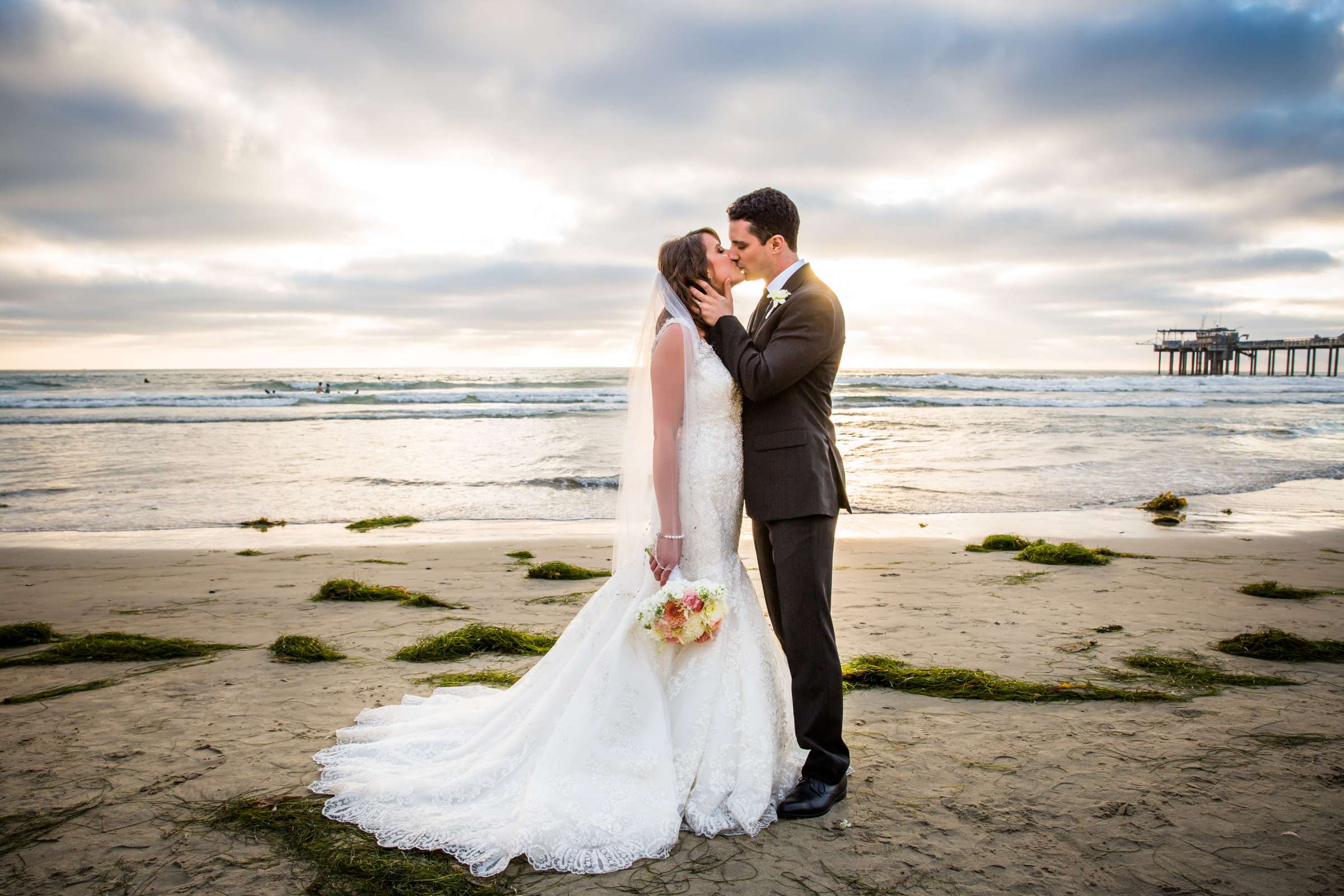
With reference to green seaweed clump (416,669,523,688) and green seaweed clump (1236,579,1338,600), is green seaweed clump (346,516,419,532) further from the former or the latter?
green seaweed clump (1236,579,1338,600)

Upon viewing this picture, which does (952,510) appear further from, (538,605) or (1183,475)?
(538,605)

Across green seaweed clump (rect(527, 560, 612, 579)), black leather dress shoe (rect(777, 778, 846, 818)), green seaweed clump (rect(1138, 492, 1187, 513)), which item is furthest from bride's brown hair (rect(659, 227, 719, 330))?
green seaweed clump (rect(1138, 492, 1187, 513))

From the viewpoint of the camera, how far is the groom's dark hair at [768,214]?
335cm

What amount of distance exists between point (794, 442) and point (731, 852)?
164 cm

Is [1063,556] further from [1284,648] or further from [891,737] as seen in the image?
[891,737]

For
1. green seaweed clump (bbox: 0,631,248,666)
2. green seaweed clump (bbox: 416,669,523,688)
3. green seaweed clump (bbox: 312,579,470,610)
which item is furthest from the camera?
green seaweed clump (bbox: 312,579,470,610)

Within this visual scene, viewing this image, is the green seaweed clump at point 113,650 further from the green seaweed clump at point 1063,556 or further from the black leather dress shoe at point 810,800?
the green seaweed clump at point 1063,556

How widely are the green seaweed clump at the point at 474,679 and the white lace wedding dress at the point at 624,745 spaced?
0.98 m

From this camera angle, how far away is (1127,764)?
3.52 metres

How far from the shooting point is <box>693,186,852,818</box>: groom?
318 cm

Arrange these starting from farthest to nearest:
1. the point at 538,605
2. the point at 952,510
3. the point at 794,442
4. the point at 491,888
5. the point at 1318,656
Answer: the point at 952,510, the point at 538,605, the point at 1318,656, the point at 794,442, the point at 491,888

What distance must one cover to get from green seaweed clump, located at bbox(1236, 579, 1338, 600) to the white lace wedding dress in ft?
17.4

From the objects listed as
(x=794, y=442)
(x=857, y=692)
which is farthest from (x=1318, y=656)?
(x=794, y=442)

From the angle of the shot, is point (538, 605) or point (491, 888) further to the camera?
point (538, 605)
